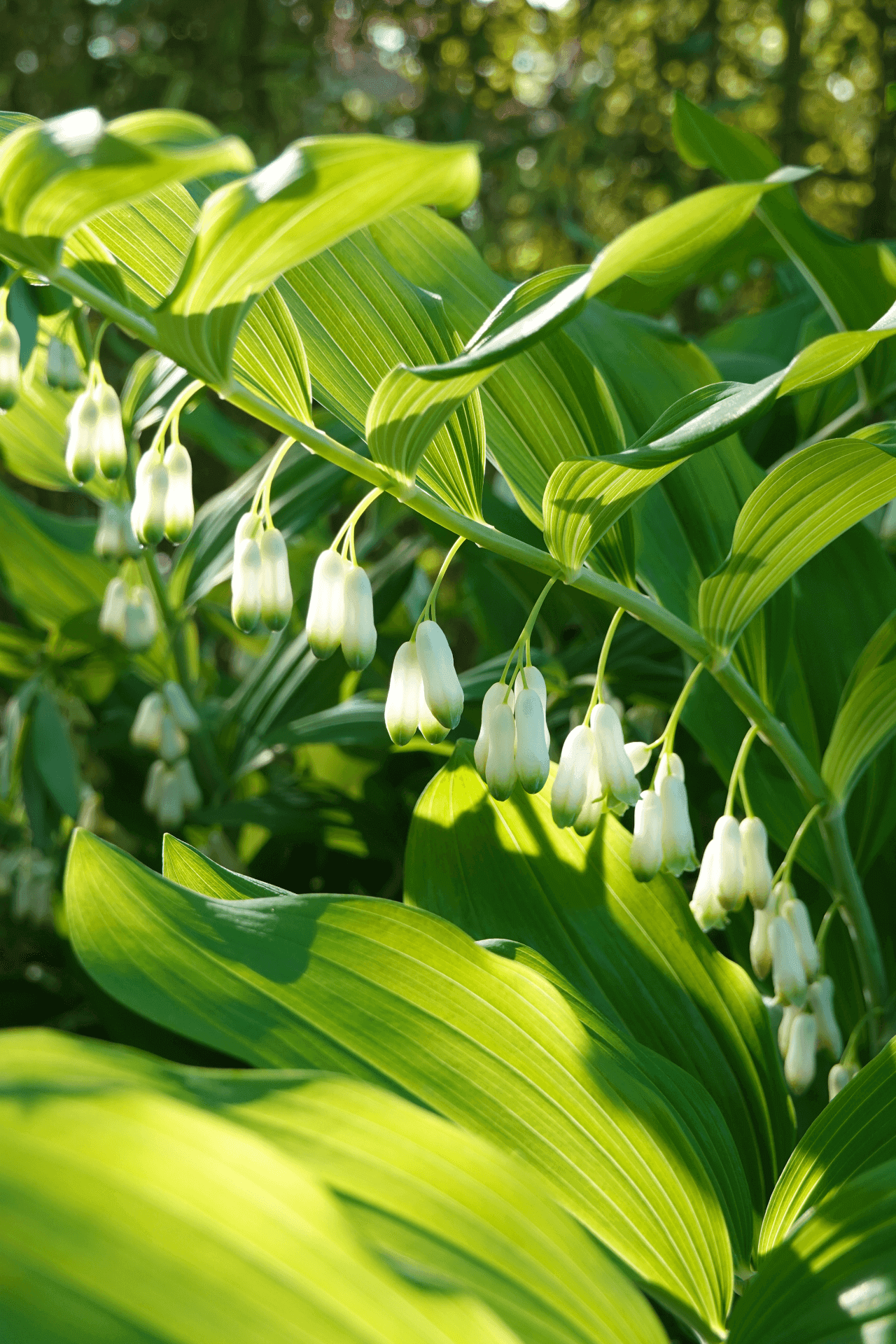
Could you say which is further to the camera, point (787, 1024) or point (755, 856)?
point (787, 1024)

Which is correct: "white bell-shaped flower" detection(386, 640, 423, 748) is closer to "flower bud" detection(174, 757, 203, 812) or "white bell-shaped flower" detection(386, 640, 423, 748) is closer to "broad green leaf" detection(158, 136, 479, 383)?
"broad green leaf" detection(158, 136, 479, 383)

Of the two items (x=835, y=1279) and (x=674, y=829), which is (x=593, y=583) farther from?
(x=835, y=1279)

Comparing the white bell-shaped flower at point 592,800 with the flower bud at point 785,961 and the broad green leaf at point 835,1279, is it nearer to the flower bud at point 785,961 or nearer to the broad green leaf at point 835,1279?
the flower bud at point 785,961

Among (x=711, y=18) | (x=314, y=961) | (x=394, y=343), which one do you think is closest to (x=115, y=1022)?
(x=314, y=961)

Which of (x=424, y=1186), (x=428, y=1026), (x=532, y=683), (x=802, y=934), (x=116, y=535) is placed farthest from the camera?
(x=116, y=535)

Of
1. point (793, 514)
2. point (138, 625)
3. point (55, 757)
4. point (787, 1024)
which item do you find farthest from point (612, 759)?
point (55, 757)

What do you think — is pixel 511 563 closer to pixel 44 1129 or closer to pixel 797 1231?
pixel 797 1231

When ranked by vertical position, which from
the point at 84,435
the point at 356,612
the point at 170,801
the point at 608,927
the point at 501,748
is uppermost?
the point at 84,435
